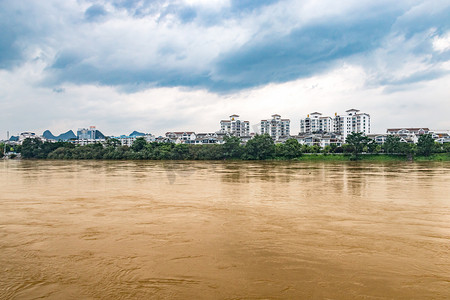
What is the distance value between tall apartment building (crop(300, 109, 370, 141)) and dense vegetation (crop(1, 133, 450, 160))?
64.8 ft

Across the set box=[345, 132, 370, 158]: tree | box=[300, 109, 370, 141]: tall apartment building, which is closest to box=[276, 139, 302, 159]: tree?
box=[345, 132, 370, 158]: tree

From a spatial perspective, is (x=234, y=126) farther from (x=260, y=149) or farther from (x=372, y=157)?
(x=372, y=157)

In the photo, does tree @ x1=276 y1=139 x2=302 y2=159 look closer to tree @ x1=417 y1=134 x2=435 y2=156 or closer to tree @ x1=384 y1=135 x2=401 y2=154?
tree @ x1=384 y1=135 x2=401 y2=154

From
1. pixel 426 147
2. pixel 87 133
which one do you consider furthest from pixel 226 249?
pixel 87 133

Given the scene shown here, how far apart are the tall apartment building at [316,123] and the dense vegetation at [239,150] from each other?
89.9ft

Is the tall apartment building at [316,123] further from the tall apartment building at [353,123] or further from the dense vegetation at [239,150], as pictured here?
the dense vegetation at [239,150]

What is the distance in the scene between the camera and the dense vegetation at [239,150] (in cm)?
3594

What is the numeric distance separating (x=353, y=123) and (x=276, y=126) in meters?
18.5

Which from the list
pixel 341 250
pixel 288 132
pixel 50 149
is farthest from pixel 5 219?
pixel 288 132

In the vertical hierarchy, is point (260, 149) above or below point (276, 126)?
below

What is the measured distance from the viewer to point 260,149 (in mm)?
40375

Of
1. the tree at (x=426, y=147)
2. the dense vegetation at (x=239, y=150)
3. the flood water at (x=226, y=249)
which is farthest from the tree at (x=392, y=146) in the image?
the flood water at (x=226, y=249)

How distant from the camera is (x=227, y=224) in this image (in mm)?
6891

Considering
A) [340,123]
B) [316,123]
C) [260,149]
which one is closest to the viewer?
[260,149]
